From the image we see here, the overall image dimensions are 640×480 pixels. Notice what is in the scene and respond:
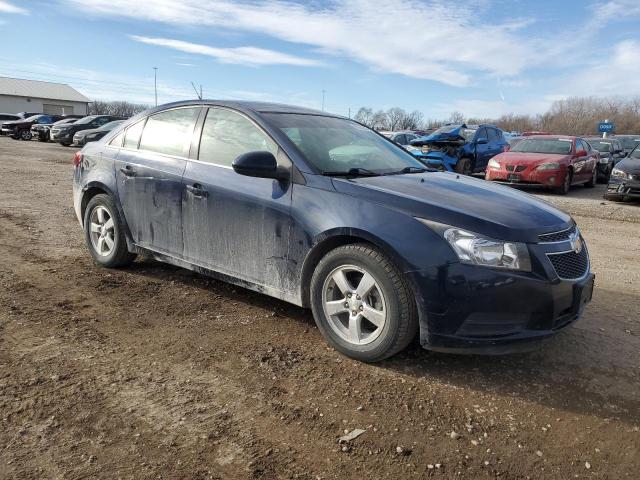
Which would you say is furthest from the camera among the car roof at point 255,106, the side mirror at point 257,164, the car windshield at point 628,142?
the car windshield at point 628,142

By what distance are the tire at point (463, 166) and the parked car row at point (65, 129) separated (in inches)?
495

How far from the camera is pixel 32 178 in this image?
41.8ft

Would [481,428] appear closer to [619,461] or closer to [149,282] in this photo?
[619,461]

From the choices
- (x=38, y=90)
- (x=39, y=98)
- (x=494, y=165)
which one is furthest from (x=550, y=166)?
(x=38, y=90)

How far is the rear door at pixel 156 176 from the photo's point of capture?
14.4 ft

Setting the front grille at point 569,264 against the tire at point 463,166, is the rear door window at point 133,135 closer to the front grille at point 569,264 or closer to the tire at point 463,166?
the front grille at point 569,264

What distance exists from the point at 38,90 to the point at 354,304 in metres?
84.6

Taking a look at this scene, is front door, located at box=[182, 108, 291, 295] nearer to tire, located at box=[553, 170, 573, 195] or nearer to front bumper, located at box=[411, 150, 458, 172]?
front bumper, located at box=[411, 150, 458, 172]

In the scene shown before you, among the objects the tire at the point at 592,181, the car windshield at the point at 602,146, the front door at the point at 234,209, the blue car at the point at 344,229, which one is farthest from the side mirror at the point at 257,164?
the car windshield at the point at 602,146

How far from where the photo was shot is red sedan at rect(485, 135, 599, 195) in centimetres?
1267

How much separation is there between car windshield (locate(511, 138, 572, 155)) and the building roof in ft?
242

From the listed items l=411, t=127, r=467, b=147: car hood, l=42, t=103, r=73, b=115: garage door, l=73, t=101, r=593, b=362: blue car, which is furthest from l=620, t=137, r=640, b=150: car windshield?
l=42, t=103, r=73, b=115: garage door

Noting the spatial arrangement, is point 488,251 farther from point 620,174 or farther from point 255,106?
point 620,174

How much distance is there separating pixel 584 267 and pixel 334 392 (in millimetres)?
1877
